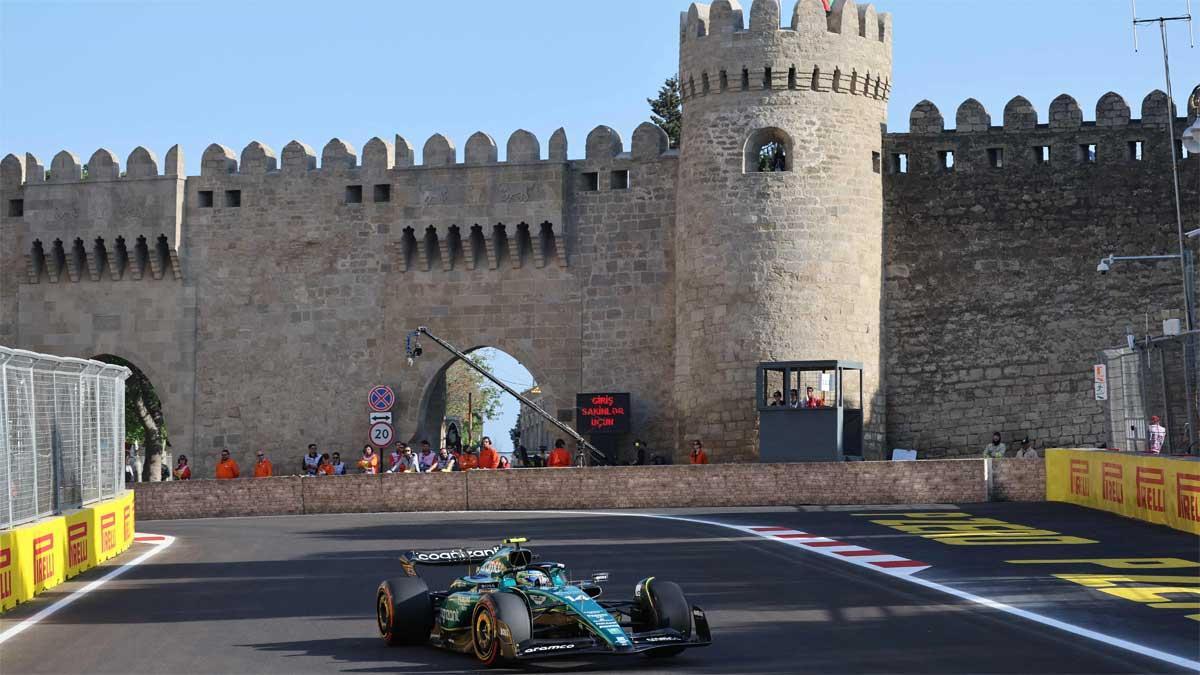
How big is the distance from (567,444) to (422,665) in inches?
1035

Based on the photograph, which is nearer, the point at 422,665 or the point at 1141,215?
→ the point at 422,665

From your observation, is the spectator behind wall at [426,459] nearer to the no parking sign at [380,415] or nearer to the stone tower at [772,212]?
the no parking sign at [380,415]

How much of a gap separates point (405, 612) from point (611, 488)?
18090 mm

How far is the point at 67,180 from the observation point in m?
39.7

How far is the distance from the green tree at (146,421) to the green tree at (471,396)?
59.2ft

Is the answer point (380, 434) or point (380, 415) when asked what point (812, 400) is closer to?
point (380, 434)

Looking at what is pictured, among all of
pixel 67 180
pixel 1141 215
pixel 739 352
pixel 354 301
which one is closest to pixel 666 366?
pixel 739 352

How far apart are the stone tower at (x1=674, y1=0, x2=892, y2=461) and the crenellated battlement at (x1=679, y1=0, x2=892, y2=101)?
0.07 ft

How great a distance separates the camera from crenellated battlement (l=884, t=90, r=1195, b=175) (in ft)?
115

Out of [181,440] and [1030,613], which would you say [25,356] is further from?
[181,440]

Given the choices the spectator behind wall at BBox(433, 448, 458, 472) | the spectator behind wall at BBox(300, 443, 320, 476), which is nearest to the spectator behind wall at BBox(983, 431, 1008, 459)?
the spectator behind wall at BBox(433, 448, 458, 472)

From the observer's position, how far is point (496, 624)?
1069cm

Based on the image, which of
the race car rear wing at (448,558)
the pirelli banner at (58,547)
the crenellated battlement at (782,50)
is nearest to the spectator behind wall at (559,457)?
the crenellated battlement at (782,50)

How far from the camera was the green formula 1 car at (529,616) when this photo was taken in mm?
10586
